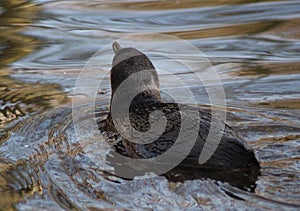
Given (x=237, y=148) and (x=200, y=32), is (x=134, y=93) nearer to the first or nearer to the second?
(x=237, y=148)

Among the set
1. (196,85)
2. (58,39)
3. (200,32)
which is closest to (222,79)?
(196,85)

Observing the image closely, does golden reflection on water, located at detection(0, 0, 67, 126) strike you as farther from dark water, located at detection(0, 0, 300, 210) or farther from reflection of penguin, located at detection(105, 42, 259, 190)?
reflection of penguin, located at detection(105, 42, 259, 190)

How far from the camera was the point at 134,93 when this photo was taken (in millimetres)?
5688

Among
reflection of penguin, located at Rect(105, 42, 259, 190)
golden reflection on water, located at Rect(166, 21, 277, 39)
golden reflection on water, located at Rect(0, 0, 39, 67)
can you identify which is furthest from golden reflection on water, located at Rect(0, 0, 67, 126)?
golden reflection on water, located at Rect(166, 21, 277, 39)

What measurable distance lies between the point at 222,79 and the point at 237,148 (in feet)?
8.38

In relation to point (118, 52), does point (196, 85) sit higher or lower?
lower

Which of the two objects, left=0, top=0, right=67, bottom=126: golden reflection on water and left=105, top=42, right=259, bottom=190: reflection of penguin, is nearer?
left=105, top=42, right=259, bottom=190: reflection of penguin

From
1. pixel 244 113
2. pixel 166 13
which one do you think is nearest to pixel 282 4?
pixel 166 13

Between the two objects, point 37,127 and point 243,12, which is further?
point 243,12

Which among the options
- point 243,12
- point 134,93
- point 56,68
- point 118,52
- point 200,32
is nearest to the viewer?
point 134,93

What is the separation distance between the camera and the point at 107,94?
6738 mm

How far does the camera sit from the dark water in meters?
4.38

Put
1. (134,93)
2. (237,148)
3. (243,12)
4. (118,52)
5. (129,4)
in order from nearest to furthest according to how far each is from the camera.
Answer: (237,148)
(134,93)
(118,52)
(243,12)
(129,4)

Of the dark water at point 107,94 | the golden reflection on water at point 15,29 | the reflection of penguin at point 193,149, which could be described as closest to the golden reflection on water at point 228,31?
the dark water at point 107,94
